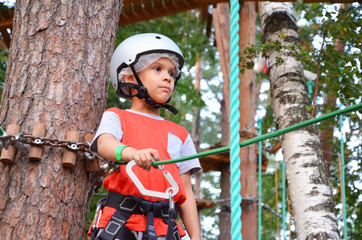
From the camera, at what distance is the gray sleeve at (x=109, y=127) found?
2.39m

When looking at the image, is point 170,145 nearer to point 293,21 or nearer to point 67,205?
point 67,205

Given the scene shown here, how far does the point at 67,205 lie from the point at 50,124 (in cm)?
44

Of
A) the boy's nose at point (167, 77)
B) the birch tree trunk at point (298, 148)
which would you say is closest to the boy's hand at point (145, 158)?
the boy's nose at point (167, 77)

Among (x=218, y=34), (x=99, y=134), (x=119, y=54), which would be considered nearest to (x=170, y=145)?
(x=99, y=134)

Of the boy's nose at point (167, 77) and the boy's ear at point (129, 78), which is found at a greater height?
the boy's ear at point (129, 78)

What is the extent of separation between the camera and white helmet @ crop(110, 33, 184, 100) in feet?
8.88

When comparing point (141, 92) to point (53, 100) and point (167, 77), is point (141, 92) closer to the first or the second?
point (167, 77)

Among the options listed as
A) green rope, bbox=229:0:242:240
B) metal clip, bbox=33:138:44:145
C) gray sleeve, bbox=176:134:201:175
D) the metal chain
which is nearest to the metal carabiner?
the metal chain

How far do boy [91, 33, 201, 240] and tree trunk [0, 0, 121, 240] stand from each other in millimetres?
147

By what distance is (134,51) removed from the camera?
272cm

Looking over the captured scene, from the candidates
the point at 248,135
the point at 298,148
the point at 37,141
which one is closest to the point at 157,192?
the point at 37,141

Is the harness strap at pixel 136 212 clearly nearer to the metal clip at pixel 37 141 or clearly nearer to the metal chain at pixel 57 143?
the metal chain at pixel 57 143

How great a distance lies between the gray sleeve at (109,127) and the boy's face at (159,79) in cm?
28

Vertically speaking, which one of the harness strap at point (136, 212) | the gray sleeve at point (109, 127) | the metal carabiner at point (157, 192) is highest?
the gray sleeve at point (109, 127)
